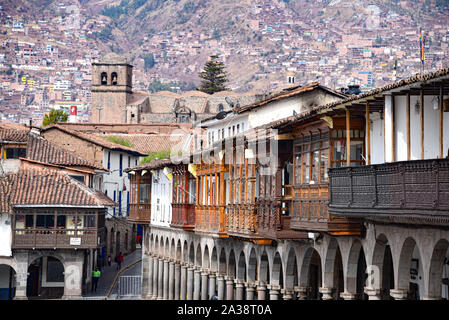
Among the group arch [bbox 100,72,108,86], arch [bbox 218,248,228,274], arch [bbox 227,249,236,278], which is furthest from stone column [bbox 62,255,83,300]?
arch [bbox 100,72,108,86]

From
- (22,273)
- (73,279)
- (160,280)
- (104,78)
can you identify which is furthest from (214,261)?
(104,78)

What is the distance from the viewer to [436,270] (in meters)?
23.9

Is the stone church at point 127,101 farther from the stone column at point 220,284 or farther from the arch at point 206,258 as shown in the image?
the stone column at point 220,284

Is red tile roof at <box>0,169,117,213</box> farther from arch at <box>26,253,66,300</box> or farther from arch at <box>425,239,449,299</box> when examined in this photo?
arch at <box>425,239,449,299</box>

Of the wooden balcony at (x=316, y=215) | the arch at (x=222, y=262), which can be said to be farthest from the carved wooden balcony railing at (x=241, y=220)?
the arch at (x=222, y=262)

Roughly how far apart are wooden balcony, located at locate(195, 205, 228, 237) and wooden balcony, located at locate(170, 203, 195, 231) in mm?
2304

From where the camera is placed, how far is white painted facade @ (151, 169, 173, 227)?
6175 centimetres

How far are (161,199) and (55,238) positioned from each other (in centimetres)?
717

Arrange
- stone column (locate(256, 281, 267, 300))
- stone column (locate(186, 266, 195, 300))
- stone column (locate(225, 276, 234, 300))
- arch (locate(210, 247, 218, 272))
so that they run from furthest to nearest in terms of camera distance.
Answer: stone column (locate(186, 266, 195, 300)) < arch (locate(210, 247, 218, 272)) < stone column (locate(225, 276, 234, 300)) < stone column (locate(256, 281, 267, 300))

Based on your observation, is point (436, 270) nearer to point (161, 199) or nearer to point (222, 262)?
point (222, 262)

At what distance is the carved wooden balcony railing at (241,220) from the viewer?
123 feet

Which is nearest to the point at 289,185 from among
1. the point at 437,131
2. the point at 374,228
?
the point at 374,228
